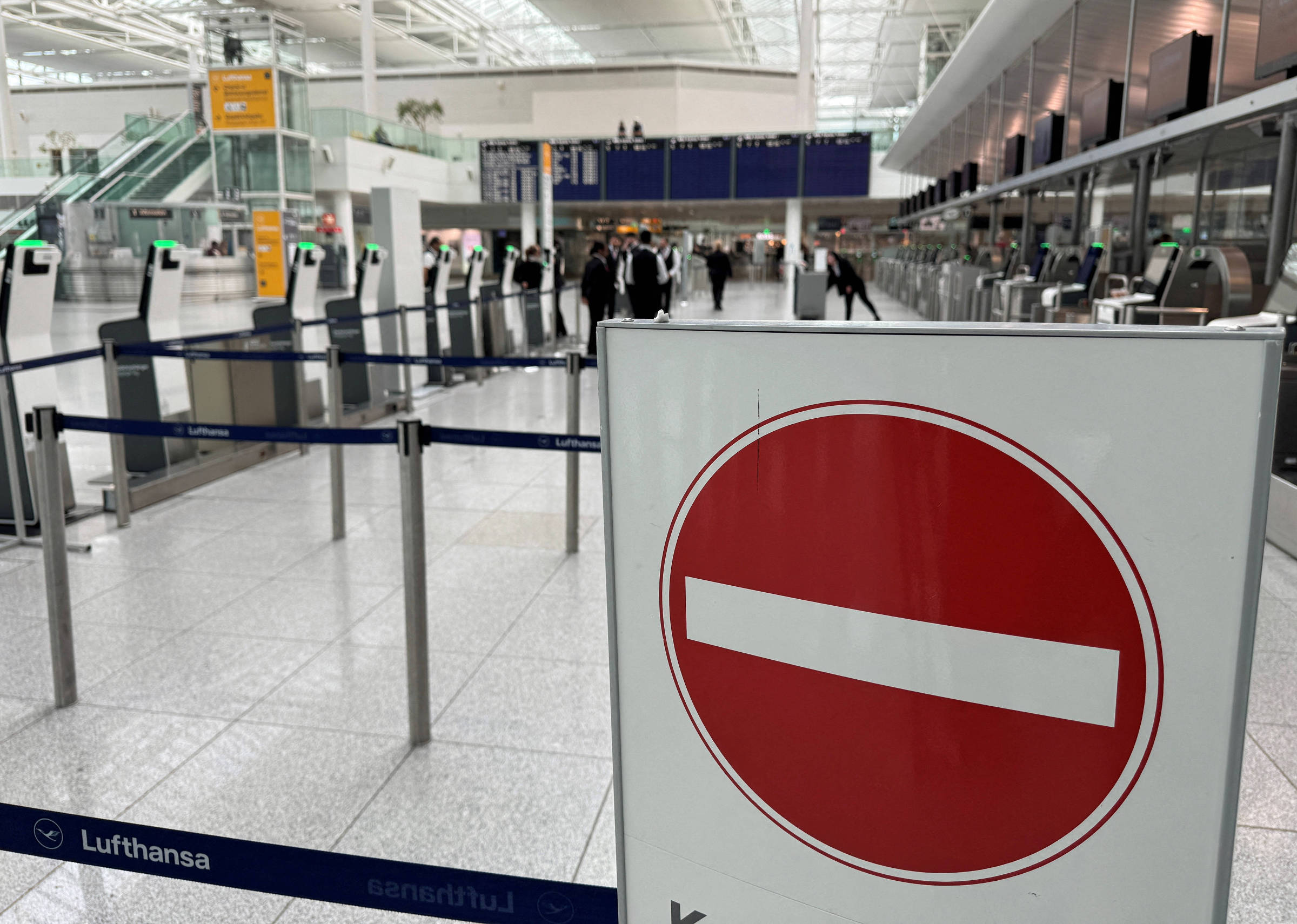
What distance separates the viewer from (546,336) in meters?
13.8

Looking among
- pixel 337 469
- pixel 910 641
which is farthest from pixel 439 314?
pixel 910 641

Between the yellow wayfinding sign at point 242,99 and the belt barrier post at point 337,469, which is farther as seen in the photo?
the yellow wayfinding sign at point 242,99

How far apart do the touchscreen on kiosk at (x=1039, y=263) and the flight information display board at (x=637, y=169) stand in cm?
1392

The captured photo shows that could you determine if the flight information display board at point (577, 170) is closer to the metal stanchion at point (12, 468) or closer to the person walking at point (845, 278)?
the person walking at point (845, 278)

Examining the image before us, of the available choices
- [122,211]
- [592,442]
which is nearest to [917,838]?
[592,442]

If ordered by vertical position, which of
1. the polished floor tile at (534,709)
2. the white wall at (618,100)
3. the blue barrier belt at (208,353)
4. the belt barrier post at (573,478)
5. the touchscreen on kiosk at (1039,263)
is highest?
the white wall at (618,100)

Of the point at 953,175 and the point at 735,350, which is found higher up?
the point at 953,175

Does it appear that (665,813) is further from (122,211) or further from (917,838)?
(122,211)

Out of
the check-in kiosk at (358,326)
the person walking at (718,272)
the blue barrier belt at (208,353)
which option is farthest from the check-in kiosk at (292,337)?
the person walking at (718,272)

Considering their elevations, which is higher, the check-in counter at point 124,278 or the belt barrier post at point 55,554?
the check-in counter at point 124,278

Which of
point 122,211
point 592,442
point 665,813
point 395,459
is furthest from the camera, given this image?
point 122,211

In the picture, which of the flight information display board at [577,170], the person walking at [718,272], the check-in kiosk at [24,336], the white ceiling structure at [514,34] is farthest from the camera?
the white ceiling structure at [514,34]

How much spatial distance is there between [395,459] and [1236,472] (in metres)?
5.43

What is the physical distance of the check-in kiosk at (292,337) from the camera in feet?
19.9
